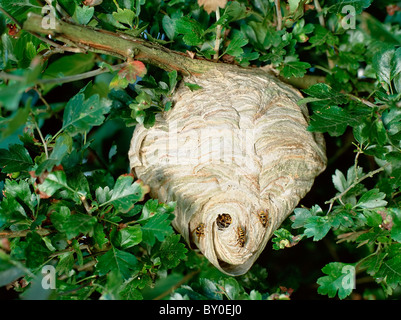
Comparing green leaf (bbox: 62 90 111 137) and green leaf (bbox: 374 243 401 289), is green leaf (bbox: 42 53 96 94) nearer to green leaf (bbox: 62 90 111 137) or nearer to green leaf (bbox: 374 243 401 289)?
green leaf (bbox: 62 90 111 137)

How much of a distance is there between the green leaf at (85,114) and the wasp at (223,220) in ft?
1.61

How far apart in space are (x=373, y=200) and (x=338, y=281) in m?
0.26

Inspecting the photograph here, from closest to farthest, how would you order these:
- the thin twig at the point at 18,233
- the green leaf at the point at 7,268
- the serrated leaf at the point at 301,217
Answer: the green leaf at the point at 7,268
the thin twig at the point at 18,233
the serrated leaf at the point at 301,217

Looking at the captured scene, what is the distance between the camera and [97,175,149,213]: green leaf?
1061 mm

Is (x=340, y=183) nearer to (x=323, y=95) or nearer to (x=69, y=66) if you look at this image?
(x=323, y=95)

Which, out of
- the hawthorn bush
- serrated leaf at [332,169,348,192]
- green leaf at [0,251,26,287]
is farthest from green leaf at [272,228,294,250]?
green leaf at [0,251,26,287]

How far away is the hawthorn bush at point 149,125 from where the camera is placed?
1.03m

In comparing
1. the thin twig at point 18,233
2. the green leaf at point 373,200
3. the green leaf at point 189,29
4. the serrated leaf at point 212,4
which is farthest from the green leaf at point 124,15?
the green leaf at point 373,200

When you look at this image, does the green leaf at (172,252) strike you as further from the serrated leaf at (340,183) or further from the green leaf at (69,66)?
the green leaf at (69,66)

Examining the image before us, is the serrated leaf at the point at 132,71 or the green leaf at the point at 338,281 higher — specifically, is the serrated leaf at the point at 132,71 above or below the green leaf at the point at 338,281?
above

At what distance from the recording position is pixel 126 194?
3.53ft

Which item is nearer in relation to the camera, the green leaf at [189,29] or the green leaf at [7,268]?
the green leaf at [7,268]
